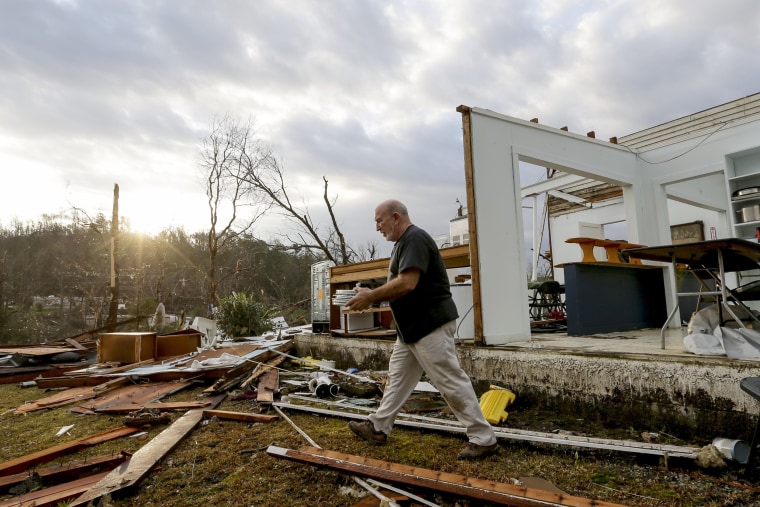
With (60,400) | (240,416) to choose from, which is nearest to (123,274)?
(60,400)

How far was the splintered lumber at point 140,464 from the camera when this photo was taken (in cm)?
230

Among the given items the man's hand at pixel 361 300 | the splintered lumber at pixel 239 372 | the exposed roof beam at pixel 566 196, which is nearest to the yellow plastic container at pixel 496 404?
the man's hand at pixel 361 300

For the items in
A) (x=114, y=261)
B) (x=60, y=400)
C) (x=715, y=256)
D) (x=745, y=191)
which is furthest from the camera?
(x=114, y=261)

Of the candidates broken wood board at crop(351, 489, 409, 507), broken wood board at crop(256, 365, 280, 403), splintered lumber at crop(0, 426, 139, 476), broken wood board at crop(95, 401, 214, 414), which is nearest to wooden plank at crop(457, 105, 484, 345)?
broken wood board at crop(256, 365, 280, 403)

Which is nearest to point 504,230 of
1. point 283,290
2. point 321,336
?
point 321,336

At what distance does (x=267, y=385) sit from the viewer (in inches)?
214

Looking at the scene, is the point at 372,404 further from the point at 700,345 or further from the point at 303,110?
the point at 303,110

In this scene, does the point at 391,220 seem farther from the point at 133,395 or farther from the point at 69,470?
the point at 133,395

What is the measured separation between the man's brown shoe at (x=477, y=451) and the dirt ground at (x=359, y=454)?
0.05 meters

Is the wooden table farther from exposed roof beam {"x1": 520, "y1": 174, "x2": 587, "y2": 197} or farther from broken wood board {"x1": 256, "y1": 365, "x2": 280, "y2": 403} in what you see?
exposed roof beam {"x1": 520, "y1": 174, "x2": 587, "y2": 197}

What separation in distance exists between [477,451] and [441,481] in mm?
667

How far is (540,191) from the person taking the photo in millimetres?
10273

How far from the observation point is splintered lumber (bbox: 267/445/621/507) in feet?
6.40

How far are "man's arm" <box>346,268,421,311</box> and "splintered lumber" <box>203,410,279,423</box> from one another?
1961 millimetres
